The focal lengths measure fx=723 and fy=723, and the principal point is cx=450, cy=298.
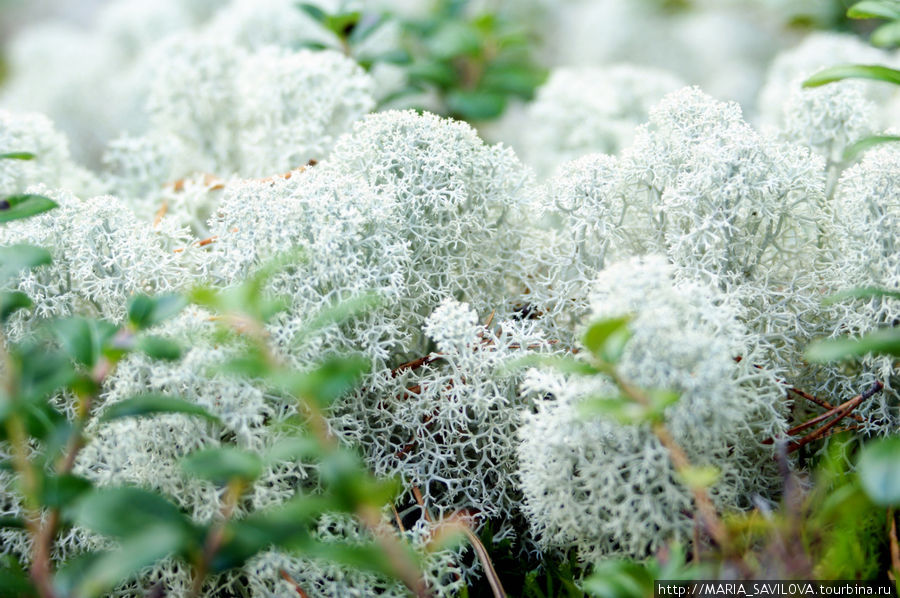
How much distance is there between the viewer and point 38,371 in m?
0.73

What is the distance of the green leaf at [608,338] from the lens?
70 cm

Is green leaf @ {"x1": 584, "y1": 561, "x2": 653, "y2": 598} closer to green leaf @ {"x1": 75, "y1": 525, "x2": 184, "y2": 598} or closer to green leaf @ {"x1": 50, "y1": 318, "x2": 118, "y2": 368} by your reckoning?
green leaf @ {"x1": 75, "y1": 525, "x2": 184, "y2": 598}

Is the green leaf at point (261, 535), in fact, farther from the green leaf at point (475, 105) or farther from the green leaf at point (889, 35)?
the green leaf at point (475, 105)

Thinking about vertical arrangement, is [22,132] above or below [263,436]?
above

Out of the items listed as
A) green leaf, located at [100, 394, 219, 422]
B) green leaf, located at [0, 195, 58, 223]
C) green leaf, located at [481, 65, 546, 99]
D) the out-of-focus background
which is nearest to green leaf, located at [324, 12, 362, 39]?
the out-of-focus background

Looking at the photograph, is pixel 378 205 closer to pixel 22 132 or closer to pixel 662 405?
pixel 662 405

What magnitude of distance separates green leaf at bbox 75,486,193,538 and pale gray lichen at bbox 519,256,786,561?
41 centimetres

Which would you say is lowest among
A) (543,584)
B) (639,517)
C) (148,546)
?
(543,584)

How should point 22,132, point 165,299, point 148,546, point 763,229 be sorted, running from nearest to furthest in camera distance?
1. point 148,546
2. point 165,299
3. point 763,229
4. point 22,132

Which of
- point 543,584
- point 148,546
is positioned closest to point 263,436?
point 148,546

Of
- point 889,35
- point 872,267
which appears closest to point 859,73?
point 889,35

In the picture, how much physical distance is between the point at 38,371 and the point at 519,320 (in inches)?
26.5

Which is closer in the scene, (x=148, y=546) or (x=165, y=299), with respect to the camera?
(x=148, y=546)

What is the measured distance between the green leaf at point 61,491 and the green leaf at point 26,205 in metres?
0.35
